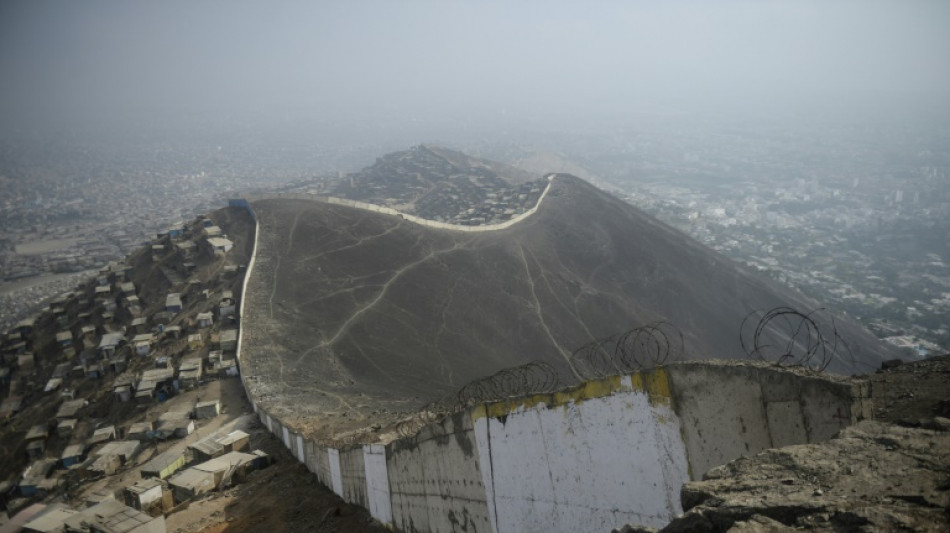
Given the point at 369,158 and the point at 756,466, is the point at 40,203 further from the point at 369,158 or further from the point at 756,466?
the point at 756,466

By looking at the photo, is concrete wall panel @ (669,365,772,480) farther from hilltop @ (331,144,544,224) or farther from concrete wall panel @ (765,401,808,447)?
hilltop @ (331,144,544,224)

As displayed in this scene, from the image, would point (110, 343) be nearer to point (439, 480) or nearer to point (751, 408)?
point (439, 480)

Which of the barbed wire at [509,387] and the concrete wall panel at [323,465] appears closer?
the barbed wire at [509,387]

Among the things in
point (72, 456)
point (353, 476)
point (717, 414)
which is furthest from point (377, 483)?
point (72, 456)

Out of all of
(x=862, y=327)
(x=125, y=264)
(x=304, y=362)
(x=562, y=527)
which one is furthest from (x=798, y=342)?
(x=125, y=264)

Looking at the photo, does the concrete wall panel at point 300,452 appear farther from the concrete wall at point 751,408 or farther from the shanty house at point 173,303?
the shanty house at point 173,303

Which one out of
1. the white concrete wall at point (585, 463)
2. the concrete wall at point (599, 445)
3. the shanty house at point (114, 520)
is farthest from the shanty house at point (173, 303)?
the white concrete wall at point (585, 463)

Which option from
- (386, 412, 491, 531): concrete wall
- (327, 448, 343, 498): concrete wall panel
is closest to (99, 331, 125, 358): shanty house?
(327, 448, 343, 498): concrete wall panel

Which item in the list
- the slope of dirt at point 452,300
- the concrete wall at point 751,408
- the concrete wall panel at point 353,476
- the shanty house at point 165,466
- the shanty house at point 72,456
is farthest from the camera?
the slope of dirt at point 452,300
